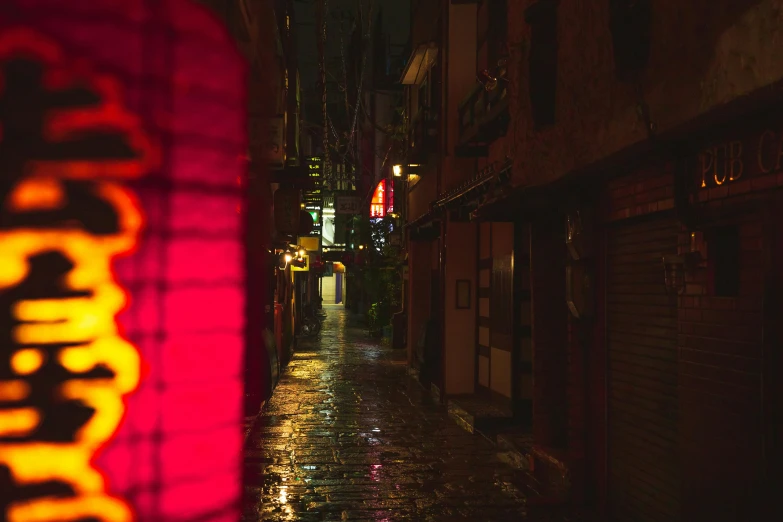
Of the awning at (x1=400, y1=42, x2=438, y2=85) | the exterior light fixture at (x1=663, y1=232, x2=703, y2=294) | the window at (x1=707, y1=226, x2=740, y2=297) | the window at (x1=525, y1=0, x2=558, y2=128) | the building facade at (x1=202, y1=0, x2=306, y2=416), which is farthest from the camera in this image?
the awning at (x1=400, y1=42, x2=438, y2=85)

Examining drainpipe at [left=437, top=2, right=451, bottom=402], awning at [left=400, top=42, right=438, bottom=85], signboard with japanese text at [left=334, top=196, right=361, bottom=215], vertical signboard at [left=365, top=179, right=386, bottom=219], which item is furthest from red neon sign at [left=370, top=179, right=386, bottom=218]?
drainpipe at [left=437, top=2, right=451, bottom=402]

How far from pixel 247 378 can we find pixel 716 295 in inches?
349

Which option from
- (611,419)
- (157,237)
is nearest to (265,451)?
(611,419)

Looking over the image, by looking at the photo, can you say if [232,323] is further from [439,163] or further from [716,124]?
[439,163]

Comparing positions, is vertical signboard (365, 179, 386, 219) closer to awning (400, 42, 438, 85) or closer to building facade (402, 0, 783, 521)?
awning (400, 42, 438, 85)

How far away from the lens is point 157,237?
5.82 metres

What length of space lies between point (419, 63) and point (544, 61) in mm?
13422

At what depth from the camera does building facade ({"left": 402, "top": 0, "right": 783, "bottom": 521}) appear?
5.77 metres

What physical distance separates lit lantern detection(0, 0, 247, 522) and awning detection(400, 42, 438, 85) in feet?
53.4

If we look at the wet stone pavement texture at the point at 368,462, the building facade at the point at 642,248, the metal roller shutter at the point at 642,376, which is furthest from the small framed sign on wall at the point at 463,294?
the metal roller shutter at the point at 642,376

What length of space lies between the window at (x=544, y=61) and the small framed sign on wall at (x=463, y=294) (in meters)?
8.18

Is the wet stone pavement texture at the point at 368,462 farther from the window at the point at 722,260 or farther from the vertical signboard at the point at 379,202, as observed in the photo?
the vertical signboard at the point at 379,202

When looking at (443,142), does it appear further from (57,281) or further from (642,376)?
(57,281)

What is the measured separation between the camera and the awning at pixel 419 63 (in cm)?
2145
